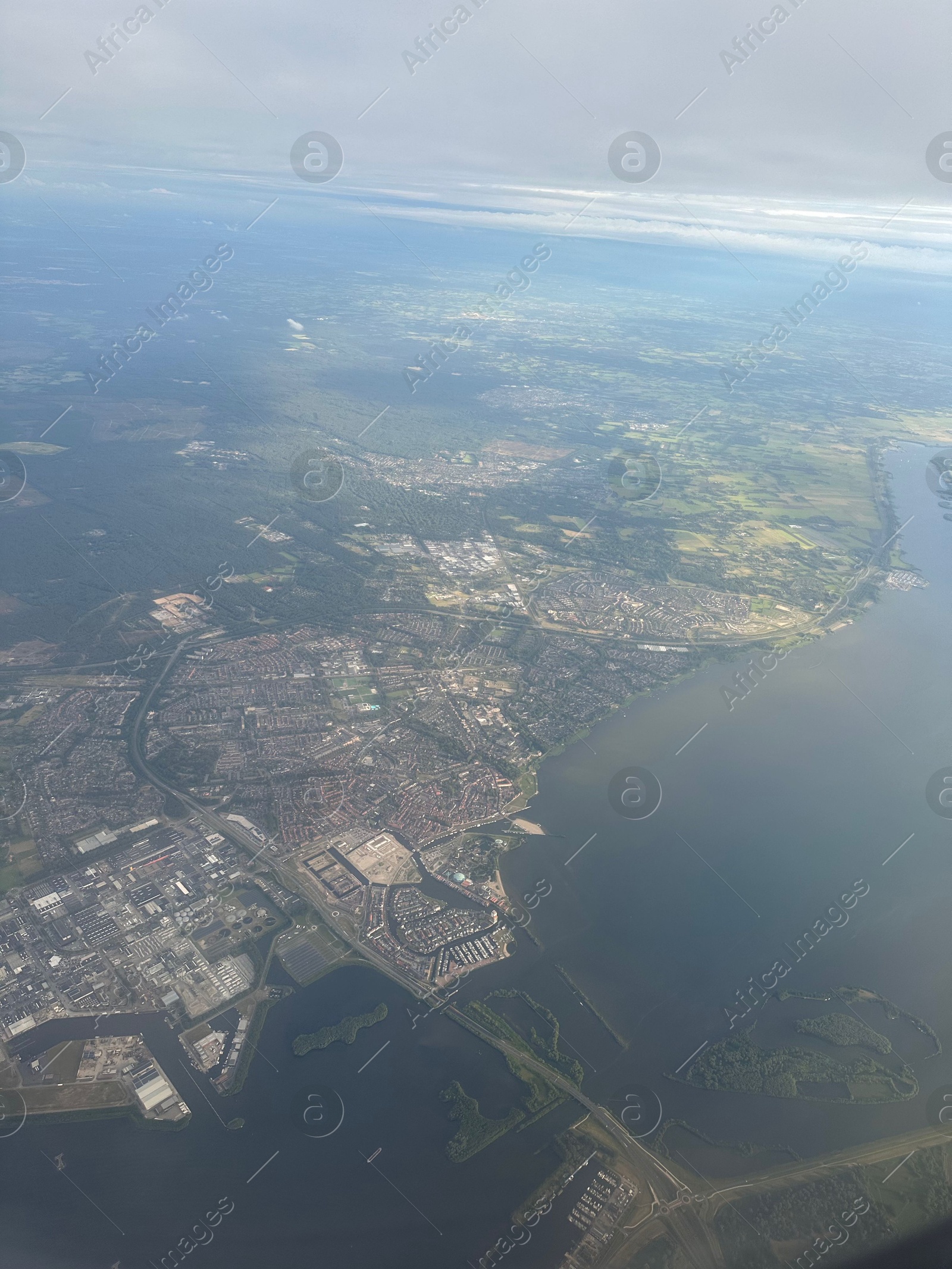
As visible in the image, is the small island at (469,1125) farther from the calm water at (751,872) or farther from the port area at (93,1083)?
the port area at (93,1083)

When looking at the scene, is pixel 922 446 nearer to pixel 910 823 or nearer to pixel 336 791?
pixel 910 823

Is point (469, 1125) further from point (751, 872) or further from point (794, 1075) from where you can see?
point (751, 872)

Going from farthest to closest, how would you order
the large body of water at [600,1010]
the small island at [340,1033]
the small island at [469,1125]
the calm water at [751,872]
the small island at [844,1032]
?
the small island at [844,1032]
the calm water at [751,872]
the small island at [340,1033]
the small island at [469,1125]
the large body of water at [600,1010]

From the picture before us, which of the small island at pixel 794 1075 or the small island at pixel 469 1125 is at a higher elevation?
the small island at pixel 469 1125

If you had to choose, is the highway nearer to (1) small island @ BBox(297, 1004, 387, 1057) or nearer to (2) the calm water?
(2) the calm water

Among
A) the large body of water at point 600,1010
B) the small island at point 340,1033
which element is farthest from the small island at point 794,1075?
the small island at point 340,1033
